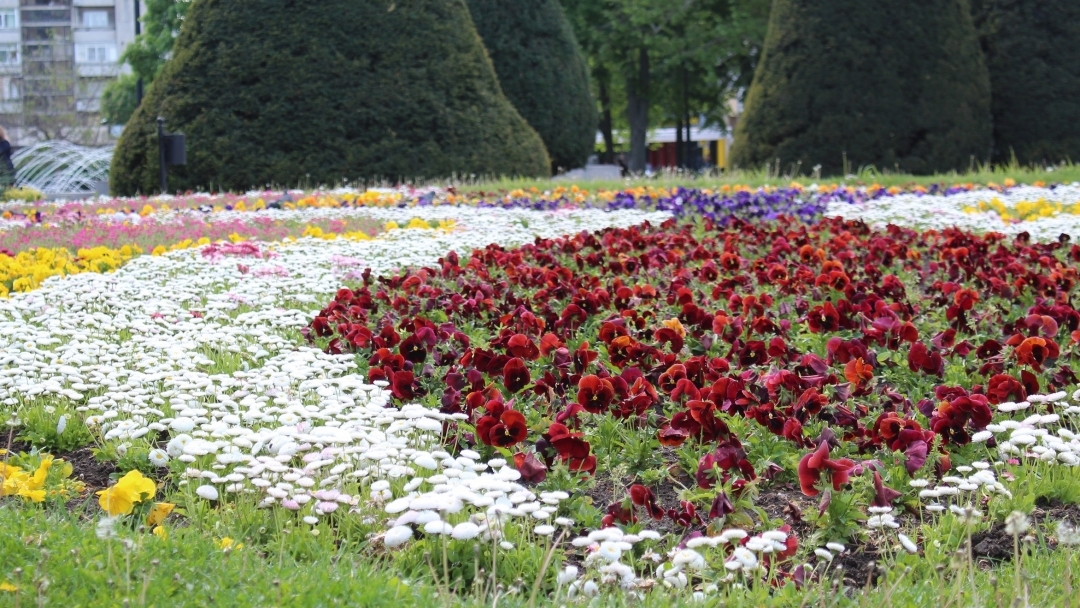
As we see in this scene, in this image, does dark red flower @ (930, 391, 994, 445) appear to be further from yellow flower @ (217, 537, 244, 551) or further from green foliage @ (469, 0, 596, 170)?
green foliage @ (469, 0, 596, 170)

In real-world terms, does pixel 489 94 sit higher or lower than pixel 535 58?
lower

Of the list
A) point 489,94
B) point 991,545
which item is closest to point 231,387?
point 991,545

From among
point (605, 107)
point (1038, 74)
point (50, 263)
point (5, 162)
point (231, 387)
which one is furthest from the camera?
point (605, 107)

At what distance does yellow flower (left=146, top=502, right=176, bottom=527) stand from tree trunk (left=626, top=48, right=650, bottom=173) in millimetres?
25518

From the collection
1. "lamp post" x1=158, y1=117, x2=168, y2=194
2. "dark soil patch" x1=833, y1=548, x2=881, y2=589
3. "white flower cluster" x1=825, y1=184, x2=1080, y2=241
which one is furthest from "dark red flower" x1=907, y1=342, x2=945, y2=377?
"lamp post" x1=158, y1=117, x2=168, y2=194

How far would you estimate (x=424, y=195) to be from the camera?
1242 cm

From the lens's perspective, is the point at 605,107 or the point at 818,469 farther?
the point at 605,107

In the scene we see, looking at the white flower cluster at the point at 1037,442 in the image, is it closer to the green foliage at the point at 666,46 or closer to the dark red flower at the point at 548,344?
the dark red flower at the point at 548,344

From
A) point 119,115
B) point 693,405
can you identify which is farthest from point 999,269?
point 119,115

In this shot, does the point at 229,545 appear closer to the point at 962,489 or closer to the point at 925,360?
the point at 962,489

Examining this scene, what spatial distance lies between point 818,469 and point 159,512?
170 cm

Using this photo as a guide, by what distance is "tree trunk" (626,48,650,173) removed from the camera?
29.1m

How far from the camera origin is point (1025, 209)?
9898mm

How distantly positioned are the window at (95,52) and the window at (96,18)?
1504 mm
